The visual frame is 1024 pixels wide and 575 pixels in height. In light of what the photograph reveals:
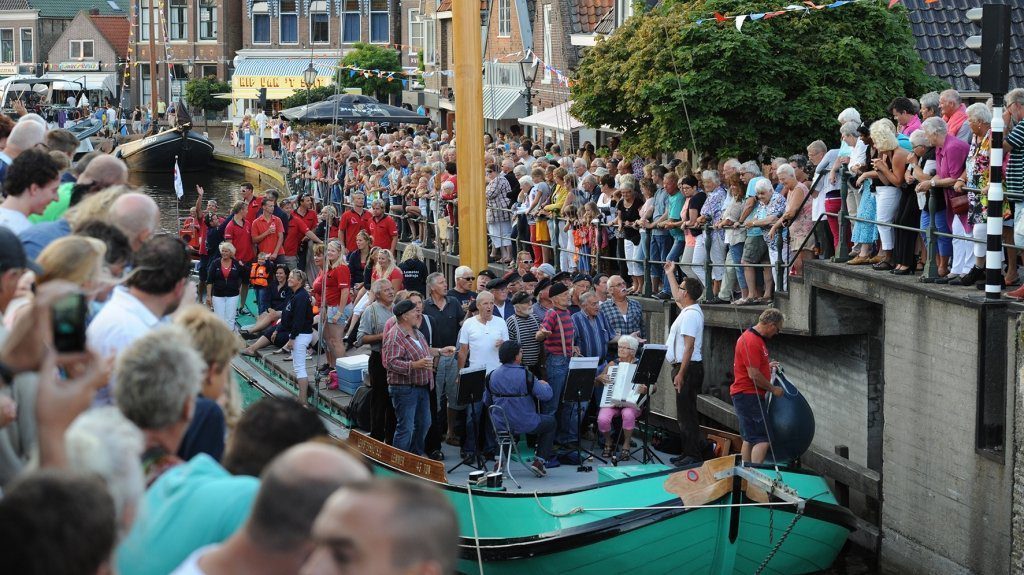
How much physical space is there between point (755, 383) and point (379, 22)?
60.7 meters

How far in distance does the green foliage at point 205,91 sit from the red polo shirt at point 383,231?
49.8 m

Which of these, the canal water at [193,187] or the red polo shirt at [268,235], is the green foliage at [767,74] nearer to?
the red polo shirt at [268,235]

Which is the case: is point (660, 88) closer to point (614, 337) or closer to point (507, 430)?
point (614, 337)

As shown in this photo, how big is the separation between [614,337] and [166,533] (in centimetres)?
949

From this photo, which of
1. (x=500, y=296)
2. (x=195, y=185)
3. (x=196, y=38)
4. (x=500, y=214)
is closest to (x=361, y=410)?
(x=500, y=296)

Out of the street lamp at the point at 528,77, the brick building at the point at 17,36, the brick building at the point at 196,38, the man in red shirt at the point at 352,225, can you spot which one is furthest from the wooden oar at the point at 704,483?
the brick building at the point at 17,36

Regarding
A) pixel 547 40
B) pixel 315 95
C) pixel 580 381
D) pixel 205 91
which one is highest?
pixel 205 91

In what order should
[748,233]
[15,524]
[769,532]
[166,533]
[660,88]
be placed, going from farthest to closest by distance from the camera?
[660,88], [748,233], [769,532], [166,533], [15,524]

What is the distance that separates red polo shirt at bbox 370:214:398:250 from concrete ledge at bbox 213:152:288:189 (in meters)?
20.1

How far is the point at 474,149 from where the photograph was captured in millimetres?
14664

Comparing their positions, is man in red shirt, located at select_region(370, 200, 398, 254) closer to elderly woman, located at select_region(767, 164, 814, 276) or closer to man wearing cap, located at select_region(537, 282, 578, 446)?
elderly woman, located at select_region(767, 164, 814, 276)

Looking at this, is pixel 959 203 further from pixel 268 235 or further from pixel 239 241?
pixel 239 241

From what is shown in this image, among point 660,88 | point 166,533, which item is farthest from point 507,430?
point 166,533

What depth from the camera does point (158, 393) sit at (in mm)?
4363
